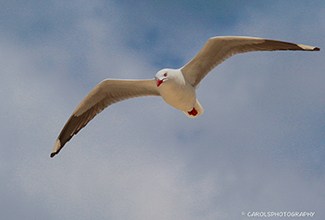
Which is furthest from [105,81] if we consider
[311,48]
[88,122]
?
[311,48]

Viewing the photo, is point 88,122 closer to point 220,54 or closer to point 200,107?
point 200,107

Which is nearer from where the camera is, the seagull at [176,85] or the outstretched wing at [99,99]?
the seagull at [176,85]

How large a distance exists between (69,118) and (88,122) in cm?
63

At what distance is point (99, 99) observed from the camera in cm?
970

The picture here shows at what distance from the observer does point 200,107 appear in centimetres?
975

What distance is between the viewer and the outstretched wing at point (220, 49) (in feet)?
26.5

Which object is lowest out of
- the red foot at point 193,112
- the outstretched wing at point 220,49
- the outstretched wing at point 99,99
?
the outstretched wing at point 99,99

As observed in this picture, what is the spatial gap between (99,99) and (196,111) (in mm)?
2914

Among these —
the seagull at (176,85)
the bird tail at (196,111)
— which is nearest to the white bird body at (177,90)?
the seagull at (176,85)

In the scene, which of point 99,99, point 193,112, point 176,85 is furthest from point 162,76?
point 99,99

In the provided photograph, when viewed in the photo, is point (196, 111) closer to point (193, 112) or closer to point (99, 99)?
point (193, 112)

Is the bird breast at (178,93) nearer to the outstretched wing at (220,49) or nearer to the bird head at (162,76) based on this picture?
the bird head at (162,76)

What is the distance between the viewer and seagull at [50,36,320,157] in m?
8.15

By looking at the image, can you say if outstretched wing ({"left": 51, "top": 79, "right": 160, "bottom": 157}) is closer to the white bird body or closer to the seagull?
the seagull
